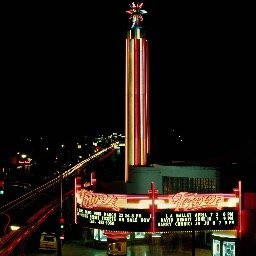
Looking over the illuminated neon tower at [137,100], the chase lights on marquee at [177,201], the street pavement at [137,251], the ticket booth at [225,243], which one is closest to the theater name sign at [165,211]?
the chase lights on marquee at [177,201]

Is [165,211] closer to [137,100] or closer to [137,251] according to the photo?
[137,251]

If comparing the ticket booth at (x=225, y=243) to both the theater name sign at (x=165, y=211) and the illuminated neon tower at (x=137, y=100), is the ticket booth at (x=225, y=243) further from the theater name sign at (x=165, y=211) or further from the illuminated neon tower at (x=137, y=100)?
the illuminated neon tower at (x=137, y=100)

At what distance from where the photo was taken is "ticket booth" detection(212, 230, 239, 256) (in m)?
34.3

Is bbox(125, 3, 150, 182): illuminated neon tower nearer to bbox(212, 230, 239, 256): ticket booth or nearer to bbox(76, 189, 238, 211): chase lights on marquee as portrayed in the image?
bbox(76, 189, 238, 211): chase lights on marquee

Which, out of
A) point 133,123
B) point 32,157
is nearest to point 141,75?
point 133,123

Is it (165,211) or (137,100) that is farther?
(137,100)

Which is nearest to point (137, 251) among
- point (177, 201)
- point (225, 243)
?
point (225, 243)

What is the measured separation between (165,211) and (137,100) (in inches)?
361

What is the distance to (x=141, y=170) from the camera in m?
37.6

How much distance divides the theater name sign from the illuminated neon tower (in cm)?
579

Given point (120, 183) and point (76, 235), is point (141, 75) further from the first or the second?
point (76, 235)

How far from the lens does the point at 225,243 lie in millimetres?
34625

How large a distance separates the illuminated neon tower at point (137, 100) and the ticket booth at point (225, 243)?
7328 mm

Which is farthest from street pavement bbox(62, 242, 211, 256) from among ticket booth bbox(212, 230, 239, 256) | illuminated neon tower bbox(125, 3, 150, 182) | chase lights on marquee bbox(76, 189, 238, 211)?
chase lights on marquee bbox(76, 189, 238, 211)
